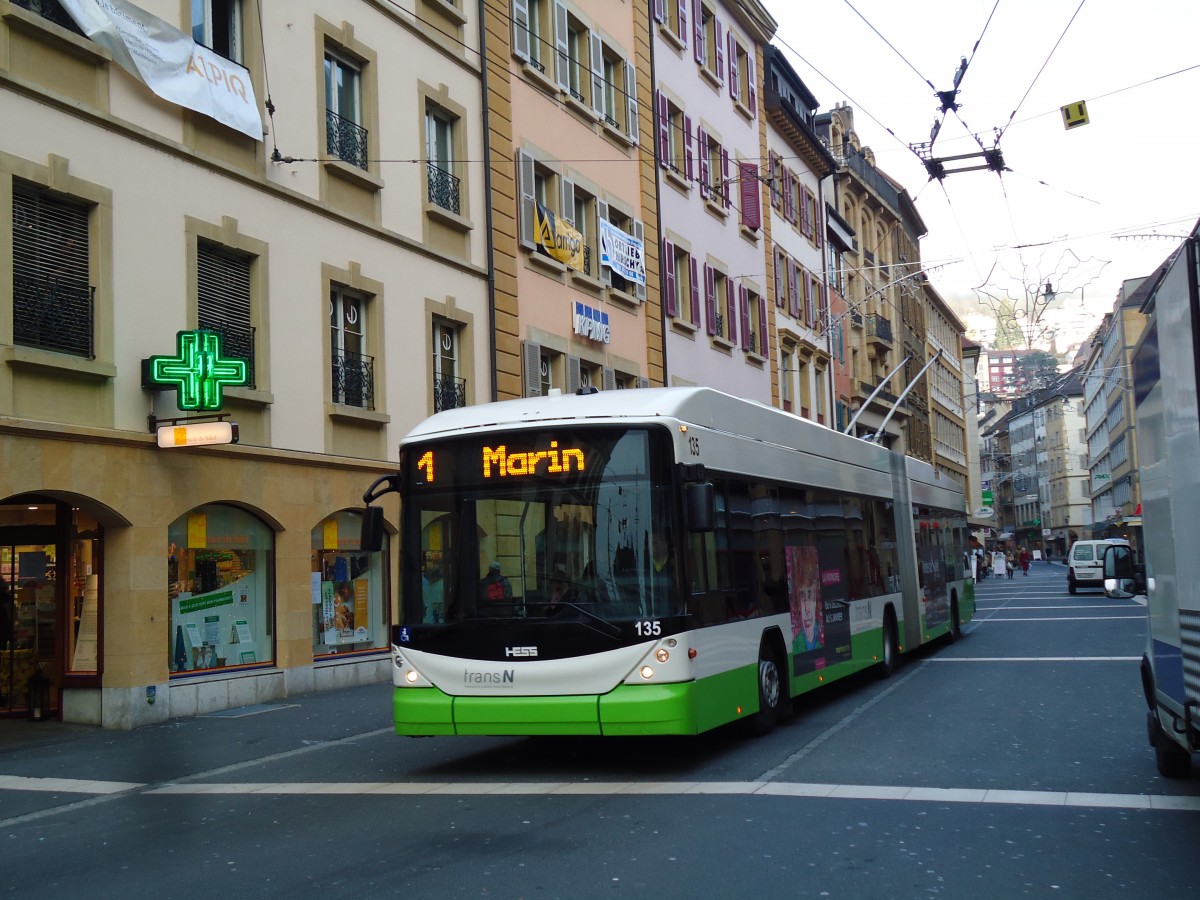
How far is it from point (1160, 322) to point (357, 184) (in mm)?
14396

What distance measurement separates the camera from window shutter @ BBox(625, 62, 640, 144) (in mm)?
30797

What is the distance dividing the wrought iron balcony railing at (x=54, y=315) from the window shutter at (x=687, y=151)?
843 inches

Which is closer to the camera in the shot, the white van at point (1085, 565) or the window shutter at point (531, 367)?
the window shutter at point (531, 367)

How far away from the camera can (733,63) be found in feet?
130

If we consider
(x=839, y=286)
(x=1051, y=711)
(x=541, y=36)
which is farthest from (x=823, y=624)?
(x=839, y=286)

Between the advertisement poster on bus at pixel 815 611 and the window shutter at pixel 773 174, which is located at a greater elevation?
the window shutter at pixel 773 174

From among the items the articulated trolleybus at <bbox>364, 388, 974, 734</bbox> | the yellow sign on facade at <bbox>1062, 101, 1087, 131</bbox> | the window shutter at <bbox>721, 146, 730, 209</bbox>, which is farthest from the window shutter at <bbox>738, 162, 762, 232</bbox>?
the articulated trolleybus at <bbox>364, 388, 974, 734</bbox>

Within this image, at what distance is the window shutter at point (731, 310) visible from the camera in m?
37.0

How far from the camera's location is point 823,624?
47.4ft

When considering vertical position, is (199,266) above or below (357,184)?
below

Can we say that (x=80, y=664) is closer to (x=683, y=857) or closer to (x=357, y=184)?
(x=357, y=184)

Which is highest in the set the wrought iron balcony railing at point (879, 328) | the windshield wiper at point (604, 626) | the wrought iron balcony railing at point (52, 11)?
the wrought iron balcony railing at point (879, 328)

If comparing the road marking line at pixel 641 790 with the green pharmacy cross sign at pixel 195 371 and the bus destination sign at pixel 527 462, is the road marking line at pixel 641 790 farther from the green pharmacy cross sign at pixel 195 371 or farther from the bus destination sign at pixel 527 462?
the green pharmacy cross sign at pixel 195 371

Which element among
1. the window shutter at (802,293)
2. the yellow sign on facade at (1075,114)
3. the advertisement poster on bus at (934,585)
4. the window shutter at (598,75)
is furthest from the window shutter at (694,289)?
the yellow sign on facade at (1075,114)
